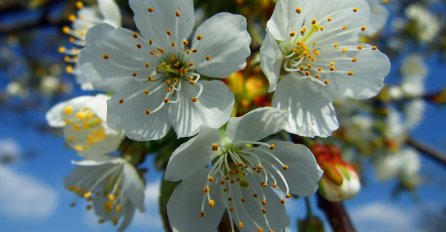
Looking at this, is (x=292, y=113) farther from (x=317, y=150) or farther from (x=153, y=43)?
(x=153, y=43)

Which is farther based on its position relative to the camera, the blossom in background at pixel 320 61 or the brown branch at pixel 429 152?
the brown branch at pixel 429 152

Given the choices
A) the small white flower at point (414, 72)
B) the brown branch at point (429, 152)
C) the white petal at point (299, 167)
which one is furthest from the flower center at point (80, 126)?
the small white flower at point (414, 72)

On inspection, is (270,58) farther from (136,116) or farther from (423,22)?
(423,22)

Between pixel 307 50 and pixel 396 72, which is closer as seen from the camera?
pixel 307 50

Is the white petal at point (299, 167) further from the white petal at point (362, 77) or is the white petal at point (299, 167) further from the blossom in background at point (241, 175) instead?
the white petal at point (362, 77)

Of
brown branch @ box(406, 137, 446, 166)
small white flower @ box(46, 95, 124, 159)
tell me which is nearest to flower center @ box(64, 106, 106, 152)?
small white flower @ box(46, 95, 124, 159)

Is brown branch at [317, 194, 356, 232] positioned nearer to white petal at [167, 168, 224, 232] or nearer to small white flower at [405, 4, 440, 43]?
white petal at [167, 168, 224, 232]

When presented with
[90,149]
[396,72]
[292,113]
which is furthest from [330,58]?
[396,72]

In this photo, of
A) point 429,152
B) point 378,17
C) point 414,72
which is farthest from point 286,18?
point 414,72
